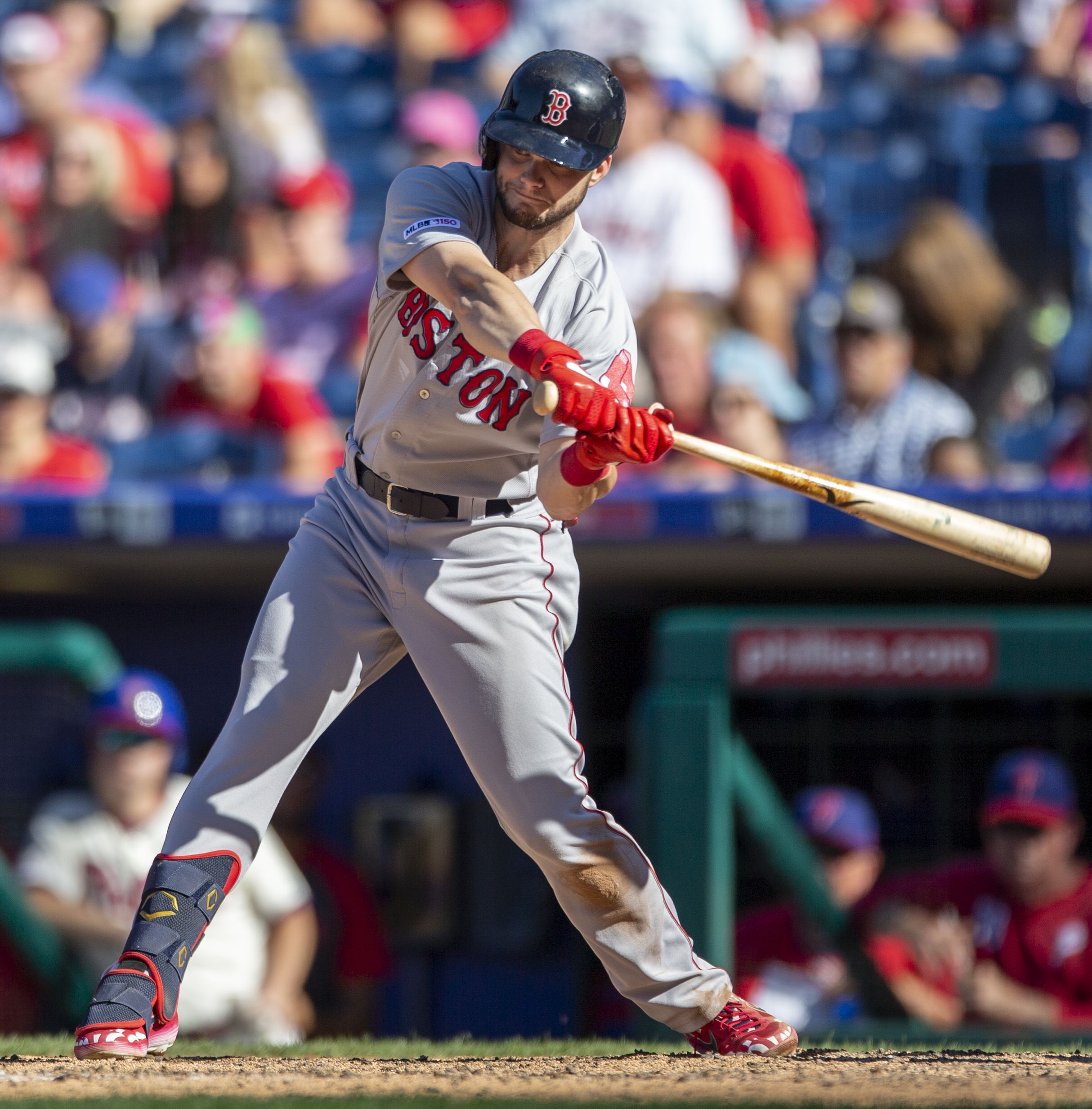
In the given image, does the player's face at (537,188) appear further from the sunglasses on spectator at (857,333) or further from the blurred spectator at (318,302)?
the blurred spectator at (318,302)

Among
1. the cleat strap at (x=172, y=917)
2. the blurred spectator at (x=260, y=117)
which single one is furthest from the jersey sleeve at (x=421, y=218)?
the blurred spectator at (x=260, y=117)

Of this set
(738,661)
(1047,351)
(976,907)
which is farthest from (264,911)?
(1047,351)

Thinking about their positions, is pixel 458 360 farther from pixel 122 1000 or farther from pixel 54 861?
pixel 54 861

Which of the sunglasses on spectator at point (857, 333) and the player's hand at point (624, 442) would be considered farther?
the sunglasses on spectator at point (857, 333)

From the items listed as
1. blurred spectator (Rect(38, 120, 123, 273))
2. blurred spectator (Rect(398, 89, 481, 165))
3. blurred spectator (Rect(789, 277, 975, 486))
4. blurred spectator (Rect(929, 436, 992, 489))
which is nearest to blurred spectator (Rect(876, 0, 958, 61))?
blurred spectator (Rect(398, 89, 481, 165))

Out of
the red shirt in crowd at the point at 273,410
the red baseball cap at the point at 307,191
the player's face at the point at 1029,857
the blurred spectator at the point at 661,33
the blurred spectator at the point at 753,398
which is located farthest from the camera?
the blurred spectator at the point at 661,33

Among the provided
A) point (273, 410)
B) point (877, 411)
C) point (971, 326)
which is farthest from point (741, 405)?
point (273, 410)

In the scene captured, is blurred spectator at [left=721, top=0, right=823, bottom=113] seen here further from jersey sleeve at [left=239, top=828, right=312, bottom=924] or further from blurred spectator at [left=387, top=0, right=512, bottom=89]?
jersey sleeve at [left=239, top=828, right=312, bottom=924]
